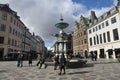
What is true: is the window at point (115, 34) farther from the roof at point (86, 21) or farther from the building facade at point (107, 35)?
the roof at point (86, 21)

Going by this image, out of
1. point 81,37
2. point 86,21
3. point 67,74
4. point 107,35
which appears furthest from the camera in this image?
point 81,37

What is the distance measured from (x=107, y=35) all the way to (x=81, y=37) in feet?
59.1

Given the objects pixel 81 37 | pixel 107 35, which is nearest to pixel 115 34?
pixel 107 35

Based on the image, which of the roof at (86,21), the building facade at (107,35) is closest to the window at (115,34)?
the building facade at (107,35)

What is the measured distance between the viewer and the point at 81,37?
5903 centimetres

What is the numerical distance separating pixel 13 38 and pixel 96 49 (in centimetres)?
2901

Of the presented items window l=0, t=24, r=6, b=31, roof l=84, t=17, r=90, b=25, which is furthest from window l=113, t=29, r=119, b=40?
window l=0, t=24, r=6, b=31

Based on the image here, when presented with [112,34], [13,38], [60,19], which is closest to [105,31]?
[112,34]

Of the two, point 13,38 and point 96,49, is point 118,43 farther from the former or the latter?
point 13,38

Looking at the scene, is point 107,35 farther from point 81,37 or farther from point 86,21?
point 86,21

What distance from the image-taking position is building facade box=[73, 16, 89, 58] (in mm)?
55925

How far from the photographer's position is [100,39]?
150 feet

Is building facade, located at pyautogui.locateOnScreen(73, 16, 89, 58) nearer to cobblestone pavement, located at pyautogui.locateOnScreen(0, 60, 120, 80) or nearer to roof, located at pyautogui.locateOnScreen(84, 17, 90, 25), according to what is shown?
roof, located at pyautogui.locateOnScreen(84, 17, 90, 25)

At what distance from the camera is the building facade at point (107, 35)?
37500 mm
